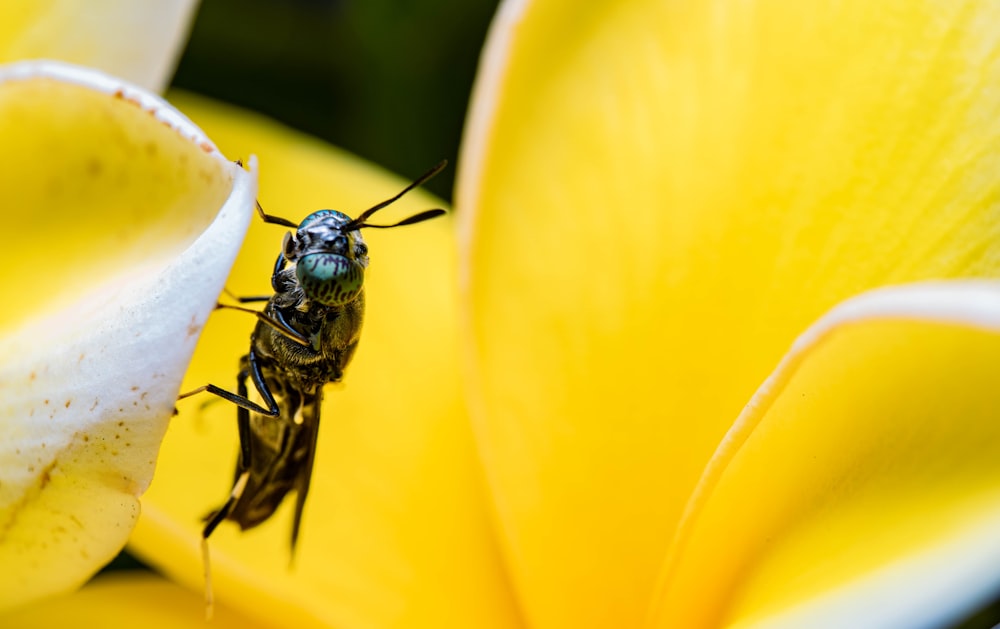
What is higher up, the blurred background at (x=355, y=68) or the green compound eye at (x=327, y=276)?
the blurred background at (x=355, y=68)

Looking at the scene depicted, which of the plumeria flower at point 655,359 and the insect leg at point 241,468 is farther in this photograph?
the insect leg at point 241,468

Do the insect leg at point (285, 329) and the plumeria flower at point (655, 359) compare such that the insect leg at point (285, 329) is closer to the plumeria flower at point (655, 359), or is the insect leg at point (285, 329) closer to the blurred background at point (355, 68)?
the plumeria flower at point (655, 359)

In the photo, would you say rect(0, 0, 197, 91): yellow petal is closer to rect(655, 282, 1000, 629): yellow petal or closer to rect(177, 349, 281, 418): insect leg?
rect(177, 349, 281, 418): insect leg

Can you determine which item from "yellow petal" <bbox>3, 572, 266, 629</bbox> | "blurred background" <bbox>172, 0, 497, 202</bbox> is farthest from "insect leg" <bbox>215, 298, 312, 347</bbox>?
"blurred background" <bbox>172, 0, 497, 202</bbox>

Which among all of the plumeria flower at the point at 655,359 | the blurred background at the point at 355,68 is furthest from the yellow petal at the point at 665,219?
the blurred background at the point at 355,68

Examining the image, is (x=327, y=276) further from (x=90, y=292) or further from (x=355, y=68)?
(x=355, y=68)

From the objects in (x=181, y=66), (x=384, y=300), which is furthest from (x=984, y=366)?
(x=181, y=66)
